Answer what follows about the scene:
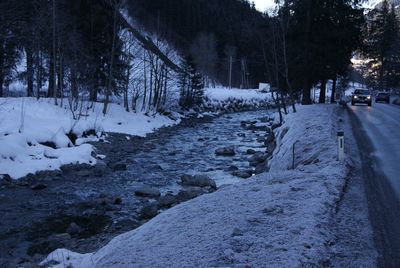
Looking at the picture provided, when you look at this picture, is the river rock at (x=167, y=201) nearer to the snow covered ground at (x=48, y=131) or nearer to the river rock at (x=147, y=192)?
the river rock at (x=147, y=192)

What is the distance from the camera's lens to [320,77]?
109ft

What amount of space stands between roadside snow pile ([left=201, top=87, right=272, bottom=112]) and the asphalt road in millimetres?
40374

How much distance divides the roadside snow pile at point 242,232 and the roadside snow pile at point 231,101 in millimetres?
47422

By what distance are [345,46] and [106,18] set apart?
18997 millimetres

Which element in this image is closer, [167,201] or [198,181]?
[167,201]

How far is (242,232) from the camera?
573cm

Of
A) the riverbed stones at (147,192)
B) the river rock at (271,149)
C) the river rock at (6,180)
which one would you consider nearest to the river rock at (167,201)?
the riverbed stones at (147,192)

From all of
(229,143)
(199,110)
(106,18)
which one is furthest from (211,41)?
(229,143)

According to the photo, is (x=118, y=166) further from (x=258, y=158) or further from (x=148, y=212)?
(x=148, y=212)

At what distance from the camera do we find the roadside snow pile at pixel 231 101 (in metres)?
58.7

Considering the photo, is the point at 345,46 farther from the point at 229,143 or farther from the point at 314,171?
the point at 314,171

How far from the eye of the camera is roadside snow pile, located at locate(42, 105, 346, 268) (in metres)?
5.07

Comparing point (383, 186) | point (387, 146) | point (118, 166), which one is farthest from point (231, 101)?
point (383, 186)

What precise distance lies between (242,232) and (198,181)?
912cm
